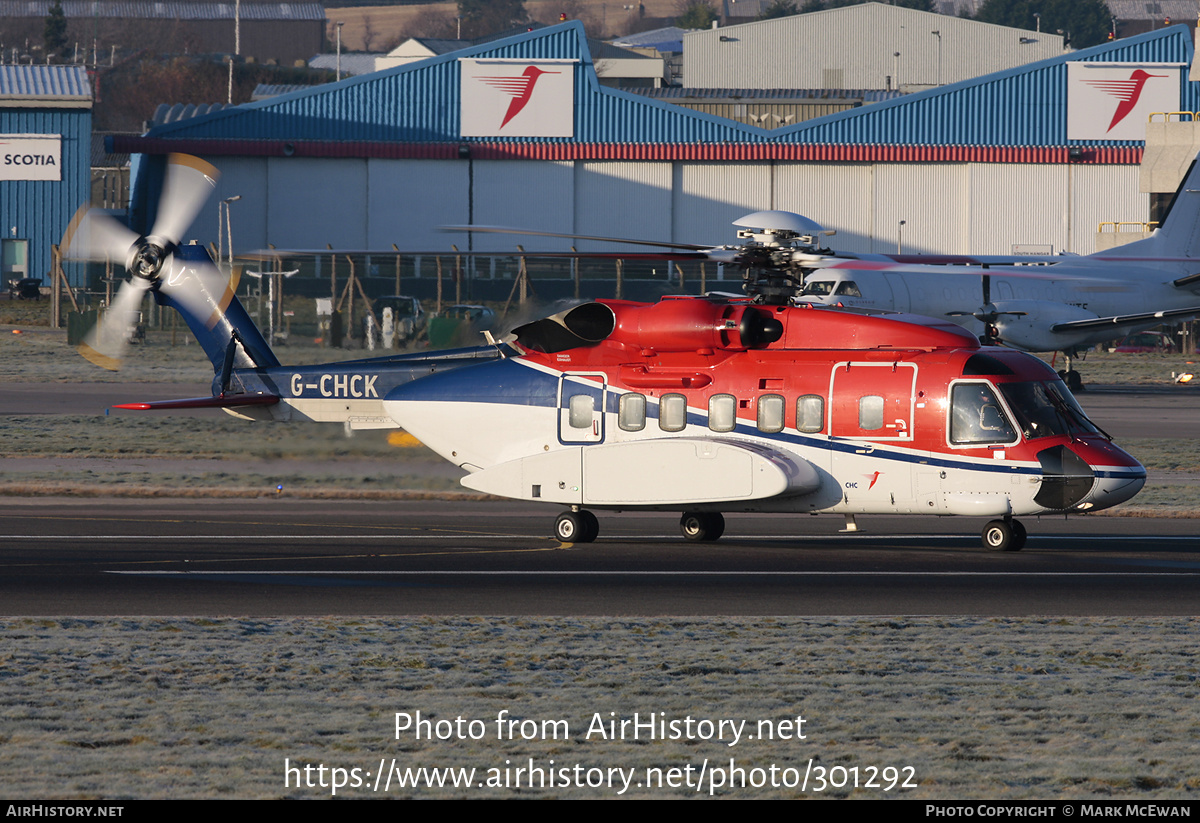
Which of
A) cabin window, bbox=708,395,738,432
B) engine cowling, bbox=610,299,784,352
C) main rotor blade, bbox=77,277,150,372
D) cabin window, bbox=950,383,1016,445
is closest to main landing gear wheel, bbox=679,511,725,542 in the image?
cabin window, bbox=708,395,738,432

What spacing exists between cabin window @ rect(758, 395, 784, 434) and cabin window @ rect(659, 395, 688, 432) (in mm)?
943

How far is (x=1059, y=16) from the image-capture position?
186 meters

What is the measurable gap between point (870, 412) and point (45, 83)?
6782 centimetres

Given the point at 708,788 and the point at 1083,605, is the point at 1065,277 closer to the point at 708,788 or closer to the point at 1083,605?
the point at 1083,605

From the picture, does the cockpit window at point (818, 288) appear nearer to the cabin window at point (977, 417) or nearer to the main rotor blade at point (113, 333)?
the main rotor blade at point (113, 333)

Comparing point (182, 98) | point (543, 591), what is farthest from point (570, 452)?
point (182, 98)

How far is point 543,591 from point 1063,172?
2354 inches

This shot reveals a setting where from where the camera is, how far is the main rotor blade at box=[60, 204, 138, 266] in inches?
736

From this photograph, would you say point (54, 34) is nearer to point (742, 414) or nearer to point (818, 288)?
point (818, 288)

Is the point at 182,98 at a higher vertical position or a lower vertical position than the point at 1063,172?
higher

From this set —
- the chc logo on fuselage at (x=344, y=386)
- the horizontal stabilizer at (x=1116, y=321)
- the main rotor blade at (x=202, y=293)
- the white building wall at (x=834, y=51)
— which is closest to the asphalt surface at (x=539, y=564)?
the chc logo on fuselage at (x=344, y=386)

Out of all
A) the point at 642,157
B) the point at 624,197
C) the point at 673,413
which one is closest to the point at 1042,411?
the point at 673,413

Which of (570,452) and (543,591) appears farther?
(570,452)

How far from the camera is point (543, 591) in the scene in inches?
560
